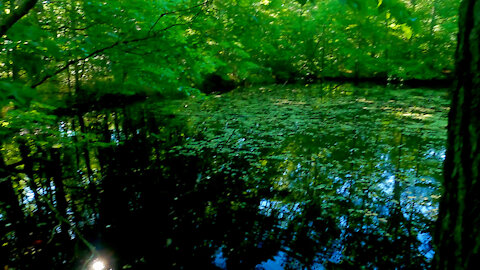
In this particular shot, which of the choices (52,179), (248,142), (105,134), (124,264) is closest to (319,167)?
(248,142)

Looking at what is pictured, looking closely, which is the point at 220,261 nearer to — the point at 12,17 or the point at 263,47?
the point at 12,17

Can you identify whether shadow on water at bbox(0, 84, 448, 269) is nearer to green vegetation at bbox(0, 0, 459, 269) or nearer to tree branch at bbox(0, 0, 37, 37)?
green vegetation at bbox(0, 0, 459, 269)

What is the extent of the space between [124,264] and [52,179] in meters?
2.93

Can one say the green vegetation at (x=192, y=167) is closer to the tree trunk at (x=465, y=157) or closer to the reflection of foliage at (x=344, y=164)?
the reflection of foliage at (x=344, y=164)

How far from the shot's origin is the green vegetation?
9.62 feet

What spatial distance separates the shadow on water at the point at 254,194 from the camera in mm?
3170

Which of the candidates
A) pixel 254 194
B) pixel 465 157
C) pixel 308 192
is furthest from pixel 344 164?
pixel 465 157

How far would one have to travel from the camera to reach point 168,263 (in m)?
3.05

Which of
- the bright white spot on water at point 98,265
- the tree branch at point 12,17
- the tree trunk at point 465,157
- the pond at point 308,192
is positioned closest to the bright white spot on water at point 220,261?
the pond at point 308,192

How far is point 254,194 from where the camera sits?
4.40m

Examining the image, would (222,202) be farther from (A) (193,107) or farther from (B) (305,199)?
(A) (193,107)

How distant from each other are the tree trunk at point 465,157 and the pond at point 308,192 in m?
0.42

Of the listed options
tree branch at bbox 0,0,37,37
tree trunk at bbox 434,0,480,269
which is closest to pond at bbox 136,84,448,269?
tree trunk at bbox 434,0,480,269

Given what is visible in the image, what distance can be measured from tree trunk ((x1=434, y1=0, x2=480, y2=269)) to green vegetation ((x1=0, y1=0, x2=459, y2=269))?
0.25 meters
